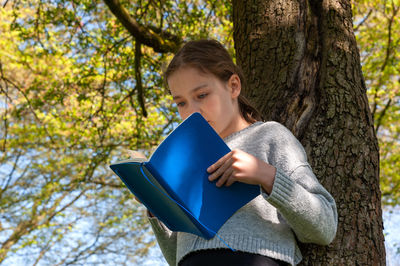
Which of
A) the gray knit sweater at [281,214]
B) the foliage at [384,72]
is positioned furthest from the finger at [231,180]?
the foliage at [384,72]

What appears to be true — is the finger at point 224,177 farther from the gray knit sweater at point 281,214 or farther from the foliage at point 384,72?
the foliage at point 384,72

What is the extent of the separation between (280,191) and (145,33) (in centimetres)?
412

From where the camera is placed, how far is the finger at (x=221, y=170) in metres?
1.50

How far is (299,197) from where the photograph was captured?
151cm

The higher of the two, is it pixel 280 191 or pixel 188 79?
pixel 188 79

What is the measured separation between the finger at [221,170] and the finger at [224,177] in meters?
0.01

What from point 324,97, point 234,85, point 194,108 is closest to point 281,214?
point 194,108

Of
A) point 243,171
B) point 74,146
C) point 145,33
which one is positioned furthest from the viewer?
point 74,146

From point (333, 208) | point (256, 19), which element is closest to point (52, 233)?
point (256, 19)

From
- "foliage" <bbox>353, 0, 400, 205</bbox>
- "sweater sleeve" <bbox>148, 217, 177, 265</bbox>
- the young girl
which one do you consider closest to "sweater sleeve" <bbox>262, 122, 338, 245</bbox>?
the young girl

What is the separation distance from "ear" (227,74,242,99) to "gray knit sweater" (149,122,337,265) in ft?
0.97

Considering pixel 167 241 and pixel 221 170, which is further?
pixel 167 241

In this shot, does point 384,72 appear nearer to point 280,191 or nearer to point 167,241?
point 167,241

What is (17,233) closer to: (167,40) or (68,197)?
(68,197)
